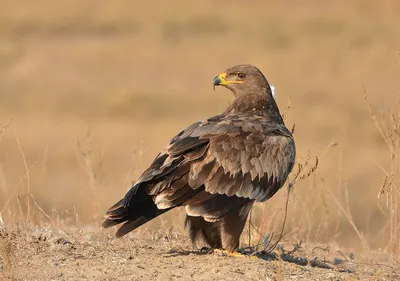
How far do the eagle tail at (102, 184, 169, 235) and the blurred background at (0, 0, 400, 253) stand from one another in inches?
284

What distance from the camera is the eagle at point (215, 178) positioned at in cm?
674

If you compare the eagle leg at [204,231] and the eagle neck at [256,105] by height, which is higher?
the eagle neck at [256,105]

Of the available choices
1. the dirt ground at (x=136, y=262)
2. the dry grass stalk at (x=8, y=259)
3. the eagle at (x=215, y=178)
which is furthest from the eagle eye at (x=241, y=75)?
the dry grass stalk at (x=8, y=259)

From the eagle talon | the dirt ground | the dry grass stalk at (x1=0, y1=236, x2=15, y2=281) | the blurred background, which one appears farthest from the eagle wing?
the blurred background

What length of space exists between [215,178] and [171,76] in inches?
920

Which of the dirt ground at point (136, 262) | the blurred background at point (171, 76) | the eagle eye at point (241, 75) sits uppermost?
the blurred background at point (171, 76)

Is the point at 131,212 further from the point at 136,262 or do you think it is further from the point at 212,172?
the point at 212,172

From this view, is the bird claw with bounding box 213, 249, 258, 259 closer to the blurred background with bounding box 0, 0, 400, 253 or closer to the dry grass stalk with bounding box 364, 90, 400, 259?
the dry grass stalk with bounding box 364, 90, 400, 259

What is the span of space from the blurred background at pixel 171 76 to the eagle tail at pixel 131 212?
23.7 feet

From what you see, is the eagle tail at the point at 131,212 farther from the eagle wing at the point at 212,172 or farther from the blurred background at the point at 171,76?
the blurred background at the point at 171,76

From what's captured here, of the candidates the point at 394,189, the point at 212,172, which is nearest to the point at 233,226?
the point at 212,172

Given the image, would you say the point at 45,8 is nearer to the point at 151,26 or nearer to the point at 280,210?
the point at 151,26

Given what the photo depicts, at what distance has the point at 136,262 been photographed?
22.0ft

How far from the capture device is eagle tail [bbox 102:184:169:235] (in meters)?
6.65
